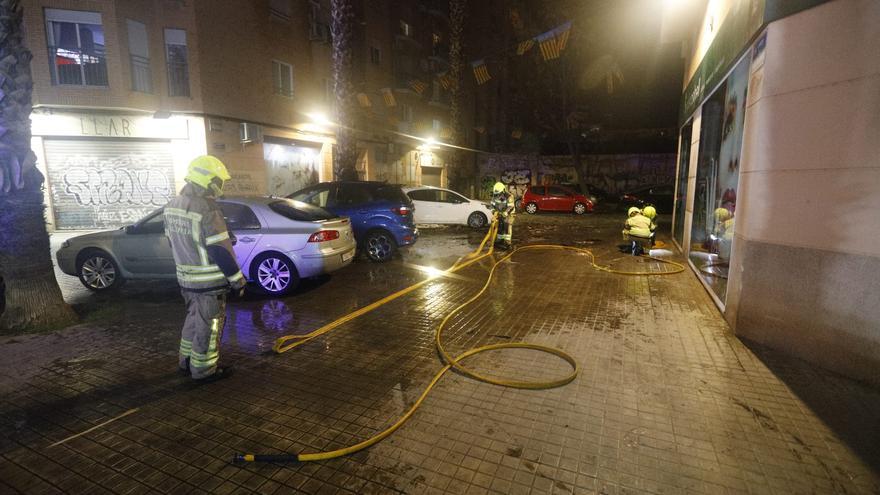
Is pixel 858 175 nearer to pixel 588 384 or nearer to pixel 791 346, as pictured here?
pixel 791 346

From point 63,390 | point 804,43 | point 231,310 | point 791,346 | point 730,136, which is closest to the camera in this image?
point 63,390

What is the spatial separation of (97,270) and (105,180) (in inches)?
352

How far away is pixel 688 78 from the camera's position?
10438 millimetres

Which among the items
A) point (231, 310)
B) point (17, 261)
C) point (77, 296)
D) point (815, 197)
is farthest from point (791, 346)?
point (77, 296)

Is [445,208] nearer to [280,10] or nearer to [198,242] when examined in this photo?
[280,10]

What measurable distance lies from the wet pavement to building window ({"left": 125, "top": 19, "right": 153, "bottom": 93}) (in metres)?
11.1

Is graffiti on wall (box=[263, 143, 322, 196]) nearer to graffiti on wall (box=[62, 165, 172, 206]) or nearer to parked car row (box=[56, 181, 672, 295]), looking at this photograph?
graffiti on wall (box=[62, 165, 172, 206])

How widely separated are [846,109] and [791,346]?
7.86 ft

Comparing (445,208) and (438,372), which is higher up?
(445,208)

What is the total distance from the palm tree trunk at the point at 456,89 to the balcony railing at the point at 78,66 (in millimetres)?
14640

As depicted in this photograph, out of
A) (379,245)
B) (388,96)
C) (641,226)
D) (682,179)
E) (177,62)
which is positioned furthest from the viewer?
(388,96)

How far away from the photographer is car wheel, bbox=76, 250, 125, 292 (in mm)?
6969

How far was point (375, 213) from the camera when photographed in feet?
30.8

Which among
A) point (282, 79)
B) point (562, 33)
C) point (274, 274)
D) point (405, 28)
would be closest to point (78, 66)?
point (282, 79)
